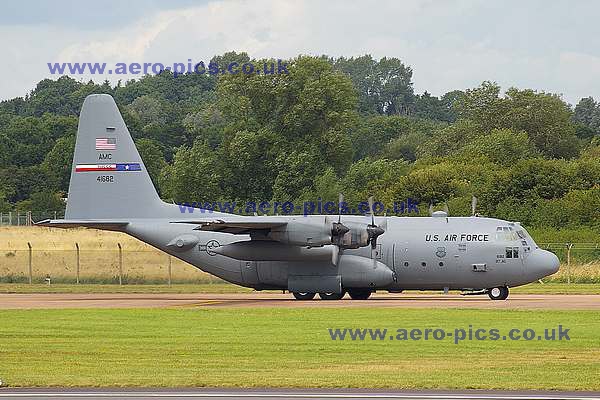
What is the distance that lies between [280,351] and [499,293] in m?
18.1

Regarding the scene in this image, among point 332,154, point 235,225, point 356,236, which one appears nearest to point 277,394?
point 235,225

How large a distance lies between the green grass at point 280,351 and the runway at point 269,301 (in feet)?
8.62

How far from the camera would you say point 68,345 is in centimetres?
2666

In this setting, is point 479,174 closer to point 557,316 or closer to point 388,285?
point 388,285

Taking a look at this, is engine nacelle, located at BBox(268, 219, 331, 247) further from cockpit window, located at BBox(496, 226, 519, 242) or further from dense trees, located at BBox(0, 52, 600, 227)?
dense trees, located at BBox(0, 52, 600, 227)

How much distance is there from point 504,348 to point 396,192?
41.0 m

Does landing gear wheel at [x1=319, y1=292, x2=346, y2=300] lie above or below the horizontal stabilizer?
below

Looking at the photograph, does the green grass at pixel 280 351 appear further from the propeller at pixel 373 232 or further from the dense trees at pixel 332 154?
the dense trees at pixel 332 154

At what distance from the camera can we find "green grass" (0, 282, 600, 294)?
4847 cm

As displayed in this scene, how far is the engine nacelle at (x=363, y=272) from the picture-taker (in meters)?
41.2

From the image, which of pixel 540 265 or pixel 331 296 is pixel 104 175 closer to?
pixel 331 296

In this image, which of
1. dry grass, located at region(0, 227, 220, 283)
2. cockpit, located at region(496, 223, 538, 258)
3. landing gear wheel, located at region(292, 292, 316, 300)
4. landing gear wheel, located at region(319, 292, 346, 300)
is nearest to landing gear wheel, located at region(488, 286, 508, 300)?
cockpit, located at region(496, 223, 538, 258)

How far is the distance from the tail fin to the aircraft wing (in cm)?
374

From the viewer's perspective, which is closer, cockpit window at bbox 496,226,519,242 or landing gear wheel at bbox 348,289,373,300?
cockpit window at bbox 496,226,519,242
